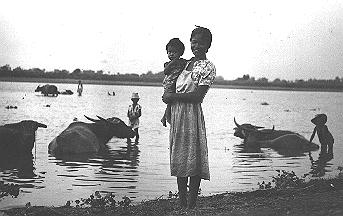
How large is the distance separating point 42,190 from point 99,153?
464 centimetres

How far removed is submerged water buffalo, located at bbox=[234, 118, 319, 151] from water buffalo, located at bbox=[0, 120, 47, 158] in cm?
624

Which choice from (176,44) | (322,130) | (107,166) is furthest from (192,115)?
(322,130)

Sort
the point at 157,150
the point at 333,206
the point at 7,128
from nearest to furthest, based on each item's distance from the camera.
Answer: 1. the point at 333,206
2. the point at 7,128
3. the point at 157,150

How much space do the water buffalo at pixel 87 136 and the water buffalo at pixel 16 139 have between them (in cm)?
75

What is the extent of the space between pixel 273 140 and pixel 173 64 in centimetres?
1062

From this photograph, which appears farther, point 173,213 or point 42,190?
point 42,190

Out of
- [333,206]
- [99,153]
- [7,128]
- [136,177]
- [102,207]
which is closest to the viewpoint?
[333,206]

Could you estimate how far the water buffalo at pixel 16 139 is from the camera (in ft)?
38.5

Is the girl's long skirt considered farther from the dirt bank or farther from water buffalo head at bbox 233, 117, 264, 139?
water buffalo head at bbox 233, 117, 264, 139

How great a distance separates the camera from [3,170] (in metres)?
10.2

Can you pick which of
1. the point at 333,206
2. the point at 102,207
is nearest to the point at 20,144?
the point at 102,207

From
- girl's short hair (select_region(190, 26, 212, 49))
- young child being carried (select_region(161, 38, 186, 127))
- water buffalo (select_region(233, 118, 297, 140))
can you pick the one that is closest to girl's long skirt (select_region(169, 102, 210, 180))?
young child being carried (select_region(161, 38, 186, 127))

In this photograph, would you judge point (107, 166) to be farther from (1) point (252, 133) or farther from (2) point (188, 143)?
(1) point (252, 133)

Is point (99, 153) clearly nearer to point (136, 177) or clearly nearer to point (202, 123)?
point (136, 177)
